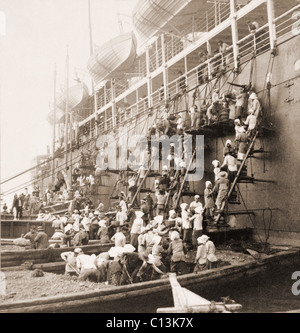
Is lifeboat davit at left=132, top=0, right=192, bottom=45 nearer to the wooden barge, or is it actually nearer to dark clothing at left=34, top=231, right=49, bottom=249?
dark clothing at left=34, top=231, right=49, bottom=249

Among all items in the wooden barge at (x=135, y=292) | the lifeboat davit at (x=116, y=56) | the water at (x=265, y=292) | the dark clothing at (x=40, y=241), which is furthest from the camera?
the lifeboat davit at (x=116, y=56)

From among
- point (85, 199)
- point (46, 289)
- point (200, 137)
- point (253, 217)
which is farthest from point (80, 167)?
point (46, 289)

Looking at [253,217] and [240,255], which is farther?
[253,217]

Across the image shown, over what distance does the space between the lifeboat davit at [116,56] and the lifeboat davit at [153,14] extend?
4932 mm

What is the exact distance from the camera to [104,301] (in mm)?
6309

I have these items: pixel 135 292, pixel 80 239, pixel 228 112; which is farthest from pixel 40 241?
pixel 228 112

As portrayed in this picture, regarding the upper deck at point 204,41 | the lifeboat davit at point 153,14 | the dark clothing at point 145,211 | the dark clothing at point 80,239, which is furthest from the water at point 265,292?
the lifeboat davit at point 153,14

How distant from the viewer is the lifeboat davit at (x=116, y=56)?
79.7 feet

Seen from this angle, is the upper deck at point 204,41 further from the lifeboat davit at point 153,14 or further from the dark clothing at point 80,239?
the dark clothing at point 80,239

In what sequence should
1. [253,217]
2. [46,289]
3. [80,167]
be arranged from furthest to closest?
[80,167], [253,217], [46,289]

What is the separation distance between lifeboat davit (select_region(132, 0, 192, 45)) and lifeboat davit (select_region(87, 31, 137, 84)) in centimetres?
493

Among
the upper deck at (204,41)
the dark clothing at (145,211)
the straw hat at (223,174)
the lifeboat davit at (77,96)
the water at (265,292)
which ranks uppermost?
the lifeboat davit at (77,96)

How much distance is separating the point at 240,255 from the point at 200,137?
496 centimetres
